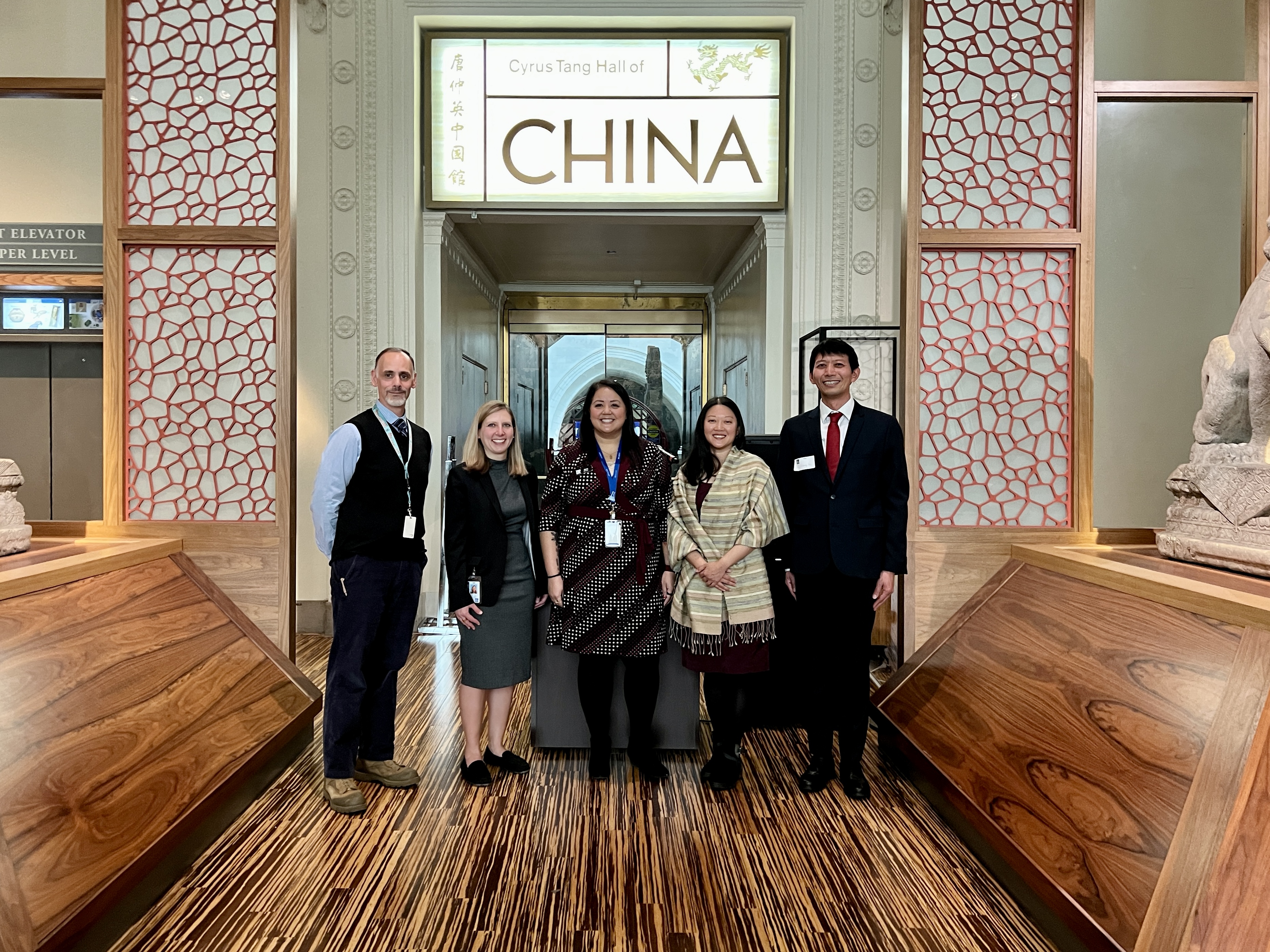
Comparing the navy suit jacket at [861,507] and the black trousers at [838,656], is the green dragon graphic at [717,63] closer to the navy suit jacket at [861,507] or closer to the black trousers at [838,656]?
the navy suit jacket at [861,507]

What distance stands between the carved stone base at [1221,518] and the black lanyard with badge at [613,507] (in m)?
1.82

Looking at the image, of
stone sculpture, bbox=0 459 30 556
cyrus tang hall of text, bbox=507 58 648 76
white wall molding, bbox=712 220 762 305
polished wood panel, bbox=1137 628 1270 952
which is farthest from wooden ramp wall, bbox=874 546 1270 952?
cyrus tang hall of text, bbox=507 58 648 76

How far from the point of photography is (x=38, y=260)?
18.1ft

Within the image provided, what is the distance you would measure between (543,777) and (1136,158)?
4799 millimetres

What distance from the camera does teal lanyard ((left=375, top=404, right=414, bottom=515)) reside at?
9.11 ft

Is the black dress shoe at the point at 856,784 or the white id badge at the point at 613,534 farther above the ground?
the white id badge at the point at 613,534

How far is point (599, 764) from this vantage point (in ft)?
10.2

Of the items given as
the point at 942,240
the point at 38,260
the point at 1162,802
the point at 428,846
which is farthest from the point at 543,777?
the point at 38,260

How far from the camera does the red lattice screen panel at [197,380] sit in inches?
132

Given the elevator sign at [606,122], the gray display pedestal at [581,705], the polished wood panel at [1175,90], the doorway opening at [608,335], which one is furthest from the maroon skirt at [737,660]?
the doorway opening at [608,335]

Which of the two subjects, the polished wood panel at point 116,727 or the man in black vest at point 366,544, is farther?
the man in black vest at point 366,544

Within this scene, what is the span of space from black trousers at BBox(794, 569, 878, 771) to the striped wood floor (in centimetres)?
20

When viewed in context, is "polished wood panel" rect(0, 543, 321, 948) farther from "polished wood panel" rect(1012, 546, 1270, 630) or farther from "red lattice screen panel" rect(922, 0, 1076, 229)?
"red lattice screen panel" rect(922, 0, 1076, 229)

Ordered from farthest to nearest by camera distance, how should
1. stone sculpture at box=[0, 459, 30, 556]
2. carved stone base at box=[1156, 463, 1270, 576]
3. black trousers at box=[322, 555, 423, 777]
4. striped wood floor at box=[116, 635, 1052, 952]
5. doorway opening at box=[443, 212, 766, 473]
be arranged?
doorway opening at box=[443, 212, 766, 473] → black trousers at box=[322, 555, 423, 777] → stone sculpture at box=[0, 459, 30, 556] → carved stone base at box=[1156, 463, 1270, 576] → striped wood floor at box=[116, 635, 1052, 952]
